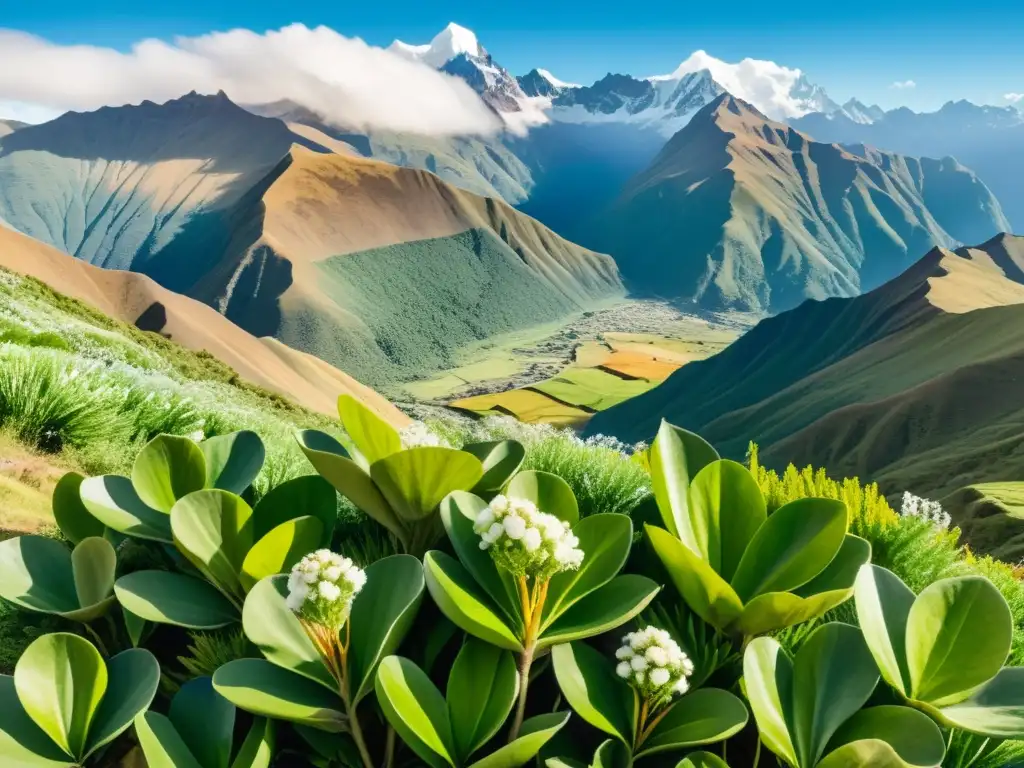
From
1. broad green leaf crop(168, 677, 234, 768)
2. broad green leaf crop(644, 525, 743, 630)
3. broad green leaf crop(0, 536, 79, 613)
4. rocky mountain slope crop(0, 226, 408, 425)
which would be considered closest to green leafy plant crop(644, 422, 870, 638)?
broad green leaf crop(644, 525, 743, 630)

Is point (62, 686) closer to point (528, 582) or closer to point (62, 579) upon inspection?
point (62, 579)

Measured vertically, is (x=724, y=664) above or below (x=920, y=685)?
below

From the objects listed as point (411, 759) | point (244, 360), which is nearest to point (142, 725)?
point (411, 759)

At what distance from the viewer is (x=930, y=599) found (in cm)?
225

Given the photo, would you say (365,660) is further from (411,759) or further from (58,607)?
(58,607)

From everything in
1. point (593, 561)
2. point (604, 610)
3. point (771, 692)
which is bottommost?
point (771, 692)

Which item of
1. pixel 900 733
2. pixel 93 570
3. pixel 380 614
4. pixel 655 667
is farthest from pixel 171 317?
pixel 900 733

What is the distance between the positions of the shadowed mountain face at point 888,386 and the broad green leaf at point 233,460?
5686 centimetres

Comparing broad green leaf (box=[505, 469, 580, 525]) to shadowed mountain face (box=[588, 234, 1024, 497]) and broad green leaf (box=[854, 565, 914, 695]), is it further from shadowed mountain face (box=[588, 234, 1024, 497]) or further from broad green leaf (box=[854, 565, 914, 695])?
shadowed mountain face (box=[588, 234, 1024, 497])

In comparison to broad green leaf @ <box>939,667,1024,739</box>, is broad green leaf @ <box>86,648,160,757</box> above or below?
below

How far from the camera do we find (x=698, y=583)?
230 centimetres

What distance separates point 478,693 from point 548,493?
841mm

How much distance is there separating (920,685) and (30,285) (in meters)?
58.7

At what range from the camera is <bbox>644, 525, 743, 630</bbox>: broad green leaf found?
220 centimetres
